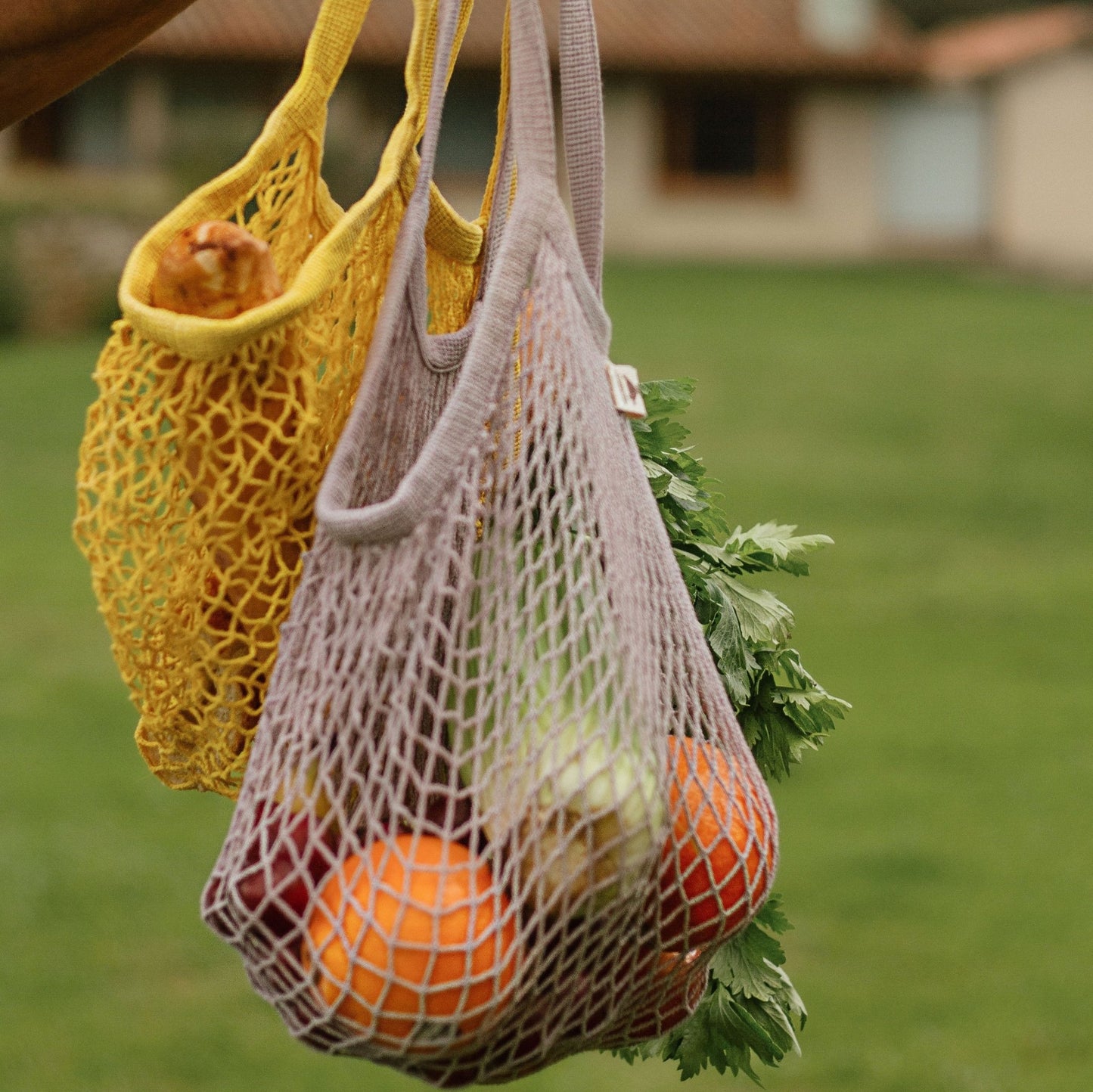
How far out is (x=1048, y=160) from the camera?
28984 mm

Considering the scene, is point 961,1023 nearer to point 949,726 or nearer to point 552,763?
point 949,726

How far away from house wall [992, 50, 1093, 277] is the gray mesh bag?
2822 cm

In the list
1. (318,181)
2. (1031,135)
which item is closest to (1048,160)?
(1031,135)

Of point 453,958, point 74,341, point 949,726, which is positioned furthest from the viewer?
point 74,341

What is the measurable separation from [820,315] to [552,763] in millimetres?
19914

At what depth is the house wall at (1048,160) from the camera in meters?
28.8

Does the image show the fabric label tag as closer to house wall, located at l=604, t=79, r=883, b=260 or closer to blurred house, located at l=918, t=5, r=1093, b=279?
house wall, located at l=604, t=79, r=883, b=260

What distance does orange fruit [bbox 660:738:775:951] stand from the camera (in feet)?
5.85

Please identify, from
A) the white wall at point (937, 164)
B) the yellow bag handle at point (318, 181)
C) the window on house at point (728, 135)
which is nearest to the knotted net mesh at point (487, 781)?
the yellow bag handle at point (318, 181)

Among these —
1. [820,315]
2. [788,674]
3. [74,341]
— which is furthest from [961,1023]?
[820,315]

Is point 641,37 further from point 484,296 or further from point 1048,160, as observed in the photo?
point 484,296

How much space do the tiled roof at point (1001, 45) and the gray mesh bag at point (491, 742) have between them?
94.1 ft

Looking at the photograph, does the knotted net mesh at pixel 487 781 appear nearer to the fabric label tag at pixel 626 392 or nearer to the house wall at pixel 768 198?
the fabric label tag at pixel 626 392

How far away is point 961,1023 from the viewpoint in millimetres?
5344
